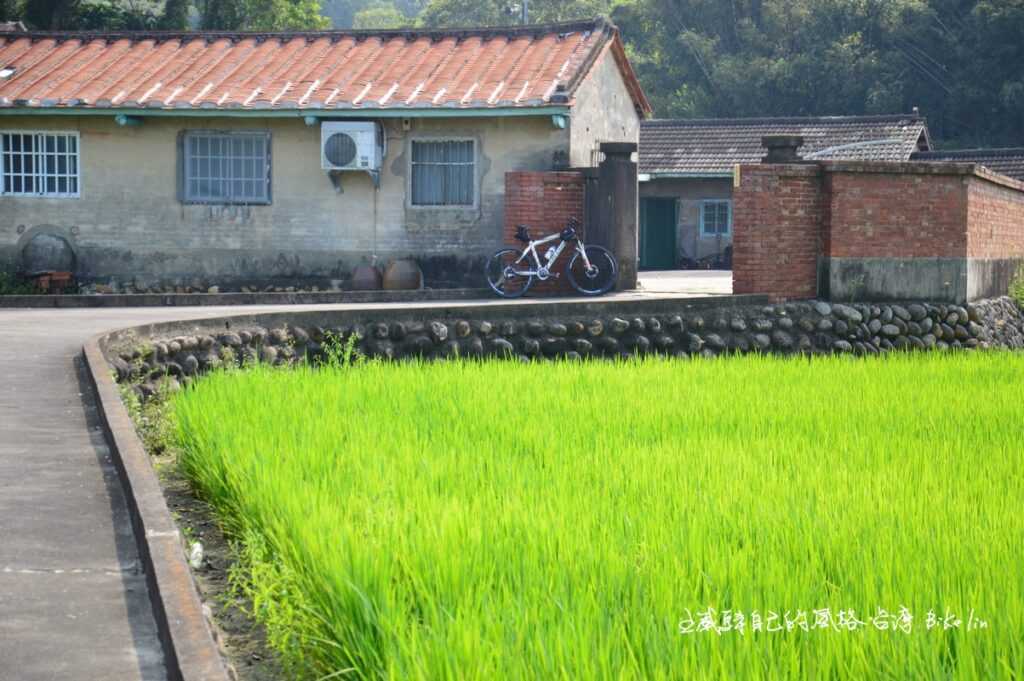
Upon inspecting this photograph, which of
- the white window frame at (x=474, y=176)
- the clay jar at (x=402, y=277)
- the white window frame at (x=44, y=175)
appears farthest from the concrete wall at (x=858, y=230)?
the white window frame at (x=44, y=175)

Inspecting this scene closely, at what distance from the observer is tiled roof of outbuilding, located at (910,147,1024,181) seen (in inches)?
1289

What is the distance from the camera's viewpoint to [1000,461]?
7207 mm

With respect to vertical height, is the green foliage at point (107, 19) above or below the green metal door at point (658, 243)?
above

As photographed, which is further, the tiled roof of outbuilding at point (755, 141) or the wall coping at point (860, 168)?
the tiled roof of outbuilding at point (755, 141)

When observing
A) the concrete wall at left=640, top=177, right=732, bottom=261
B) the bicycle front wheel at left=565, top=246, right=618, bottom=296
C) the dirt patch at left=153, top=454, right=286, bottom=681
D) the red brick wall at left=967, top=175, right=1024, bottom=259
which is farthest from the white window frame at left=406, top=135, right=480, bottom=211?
the dirt patch at left=153, top=454, right=286, bottom=681

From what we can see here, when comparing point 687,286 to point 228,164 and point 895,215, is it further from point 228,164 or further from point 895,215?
point 228,164

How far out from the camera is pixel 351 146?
2052 cm

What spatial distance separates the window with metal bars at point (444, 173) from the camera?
20.9m

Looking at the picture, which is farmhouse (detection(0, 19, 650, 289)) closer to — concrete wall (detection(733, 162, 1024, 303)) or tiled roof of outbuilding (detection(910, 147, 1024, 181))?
concrete wall (detection(733, 162, 1024, 303))

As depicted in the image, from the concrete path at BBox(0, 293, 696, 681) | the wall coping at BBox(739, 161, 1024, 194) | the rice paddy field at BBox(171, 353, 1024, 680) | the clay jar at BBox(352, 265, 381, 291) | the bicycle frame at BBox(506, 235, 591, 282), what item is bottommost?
the concrete path at BBox(0, 293, 696, 681)

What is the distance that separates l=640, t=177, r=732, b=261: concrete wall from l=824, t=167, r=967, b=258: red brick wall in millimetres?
14884

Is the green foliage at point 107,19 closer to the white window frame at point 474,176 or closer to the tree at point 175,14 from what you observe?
the tree at point 175,14

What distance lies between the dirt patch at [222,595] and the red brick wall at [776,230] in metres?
10.7

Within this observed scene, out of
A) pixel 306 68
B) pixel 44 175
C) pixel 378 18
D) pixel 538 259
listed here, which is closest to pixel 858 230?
pixel 538 259
